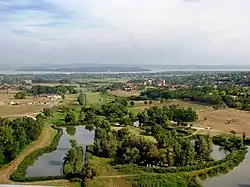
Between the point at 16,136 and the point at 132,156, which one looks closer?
the point at 132,156

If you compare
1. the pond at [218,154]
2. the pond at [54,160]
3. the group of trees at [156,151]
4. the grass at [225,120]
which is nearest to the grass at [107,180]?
the group of trees at [156,151]

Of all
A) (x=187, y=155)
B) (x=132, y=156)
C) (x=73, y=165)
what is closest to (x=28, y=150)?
(x=73, y=165)

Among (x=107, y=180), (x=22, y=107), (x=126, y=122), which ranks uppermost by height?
(x=126, y=122)

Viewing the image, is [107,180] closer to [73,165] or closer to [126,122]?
[73,165]

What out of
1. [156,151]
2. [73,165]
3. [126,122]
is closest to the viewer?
[73,165]

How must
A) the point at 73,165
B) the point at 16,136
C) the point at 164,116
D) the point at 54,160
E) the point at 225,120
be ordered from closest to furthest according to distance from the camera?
the point at 73,165, the point at 54,160, the point at 16,136, the point at 164,116, the point at 225,120

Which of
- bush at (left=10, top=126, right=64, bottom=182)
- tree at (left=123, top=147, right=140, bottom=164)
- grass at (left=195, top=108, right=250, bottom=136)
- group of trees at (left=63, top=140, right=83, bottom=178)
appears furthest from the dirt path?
grass at (left=195, top=108, right=250, bottom=136)
